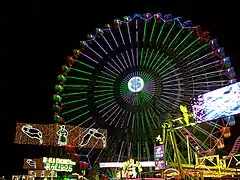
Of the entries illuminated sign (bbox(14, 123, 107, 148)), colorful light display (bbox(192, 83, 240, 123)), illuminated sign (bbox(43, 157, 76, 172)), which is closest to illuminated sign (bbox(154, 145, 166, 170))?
colorful light display (bbox(192, 83, 240, 123))

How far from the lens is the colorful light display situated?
18.1 meters

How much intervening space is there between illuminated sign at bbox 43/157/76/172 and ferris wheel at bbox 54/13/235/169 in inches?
80.4

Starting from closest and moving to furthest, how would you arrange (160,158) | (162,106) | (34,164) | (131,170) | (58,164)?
1. (160,158)
2. (131,170)
3. (162,106)
4. (58,164)
5. (34,164)

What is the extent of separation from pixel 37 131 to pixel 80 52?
5984mm

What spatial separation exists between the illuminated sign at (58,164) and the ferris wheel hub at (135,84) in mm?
7324

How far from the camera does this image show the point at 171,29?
892 inches

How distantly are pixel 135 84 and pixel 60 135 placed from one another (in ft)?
20.5

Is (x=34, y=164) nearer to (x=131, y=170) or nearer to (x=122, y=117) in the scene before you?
(x=122, y=117)

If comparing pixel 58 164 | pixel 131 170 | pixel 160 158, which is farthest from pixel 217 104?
pixel 58 164

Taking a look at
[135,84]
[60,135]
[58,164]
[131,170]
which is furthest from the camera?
[58,164]

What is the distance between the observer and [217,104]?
19.0 metres

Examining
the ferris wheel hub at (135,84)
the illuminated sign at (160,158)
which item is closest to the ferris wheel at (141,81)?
the ferris wheel hub at (135,84)

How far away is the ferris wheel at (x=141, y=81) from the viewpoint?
67.7ft

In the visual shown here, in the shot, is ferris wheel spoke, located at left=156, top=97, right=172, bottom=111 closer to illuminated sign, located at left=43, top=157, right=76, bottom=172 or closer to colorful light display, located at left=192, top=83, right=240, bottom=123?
colorful light display, located at left=192, top=83, right=240, bottom=123
